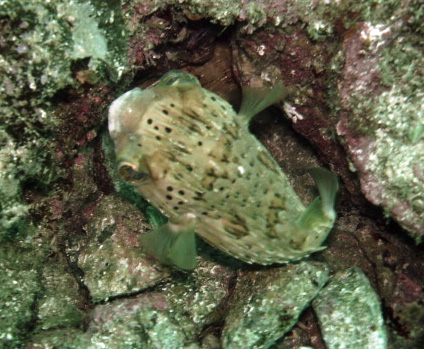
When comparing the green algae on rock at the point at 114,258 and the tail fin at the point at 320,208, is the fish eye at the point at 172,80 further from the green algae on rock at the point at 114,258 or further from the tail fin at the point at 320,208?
the green algae on rock at the point at 114,258

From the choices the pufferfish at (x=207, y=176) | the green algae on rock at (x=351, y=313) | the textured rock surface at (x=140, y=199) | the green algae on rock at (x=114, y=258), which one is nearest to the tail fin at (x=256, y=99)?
the pufferfish at (x=207, y=176)

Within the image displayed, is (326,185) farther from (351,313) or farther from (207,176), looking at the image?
(351,313)

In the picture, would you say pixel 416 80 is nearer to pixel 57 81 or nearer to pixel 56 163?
pixel 57 81

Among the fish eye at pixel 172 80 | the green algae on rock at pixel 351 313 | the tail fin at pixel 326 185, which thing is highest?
the fish eye at pixel 172 80

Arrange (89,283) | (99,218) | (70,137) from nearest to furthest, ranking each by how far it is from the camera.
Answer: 1. (70,137)
2. (89,283)
3. (99,218)

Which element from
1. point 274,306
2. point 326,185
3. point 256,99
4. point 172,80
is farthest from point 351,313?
point 172,80

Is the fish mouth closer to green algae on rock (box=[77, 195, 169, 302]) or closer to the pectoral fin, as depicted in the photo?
the pectoral fin

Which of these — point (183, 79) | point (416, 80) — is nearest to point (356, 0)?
point (416, 80)
